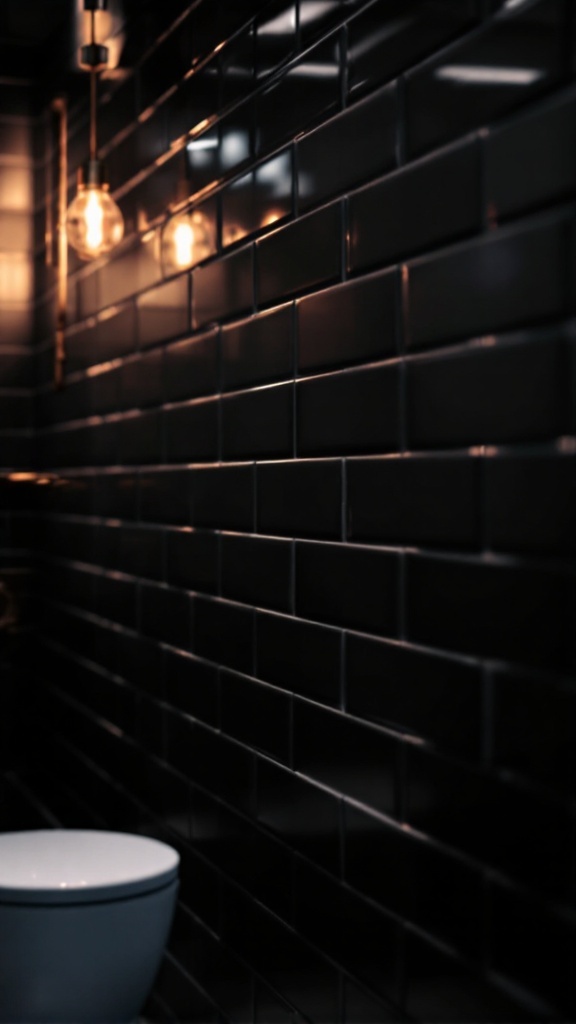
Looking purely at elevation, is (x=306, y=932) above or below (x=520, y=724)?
below

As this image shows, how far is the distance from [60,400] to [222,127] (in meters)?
1.14

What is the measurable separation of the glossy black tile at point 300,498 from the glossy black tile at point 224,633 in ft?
0.54

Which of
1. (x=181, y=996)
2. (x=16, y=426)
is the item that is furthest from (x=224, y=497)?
(x=16, y=426)

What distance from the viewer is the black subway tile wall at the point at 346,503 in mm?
1132

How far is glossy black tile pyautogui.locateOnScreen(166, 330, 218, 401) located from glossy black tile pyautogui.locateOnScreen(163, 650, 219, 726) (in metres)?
0.45

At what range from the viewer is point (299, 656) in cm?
164

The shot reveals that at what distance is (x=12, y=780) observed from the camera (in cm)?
308

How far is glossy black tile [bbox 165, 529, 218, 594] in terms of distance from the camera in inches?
77.7

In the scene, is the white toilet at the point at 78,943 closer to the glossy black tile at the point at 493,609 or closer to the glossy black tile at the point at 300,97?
the glossy black tile at the point at 493,609

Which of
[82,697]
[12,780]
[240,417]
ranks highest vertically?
[240,417]

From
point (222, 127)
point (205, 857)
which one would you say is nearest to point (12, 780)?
point (205, 857)

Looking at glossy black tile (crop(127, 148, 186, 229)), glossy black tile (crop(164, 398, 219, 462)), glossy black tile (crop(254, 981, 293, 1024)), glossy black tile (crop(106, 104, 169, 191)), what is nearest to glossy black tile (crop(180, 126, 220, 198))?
glossy black tile (crop(127, 148, 186, 229))

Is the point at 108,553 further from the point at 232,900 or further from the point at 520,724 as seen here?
the point at 520,724

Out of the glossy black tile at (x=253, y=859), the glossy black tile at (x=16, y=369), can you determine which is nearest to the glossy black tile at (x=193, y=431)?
the glossy black tile at (x=253, y=859)
